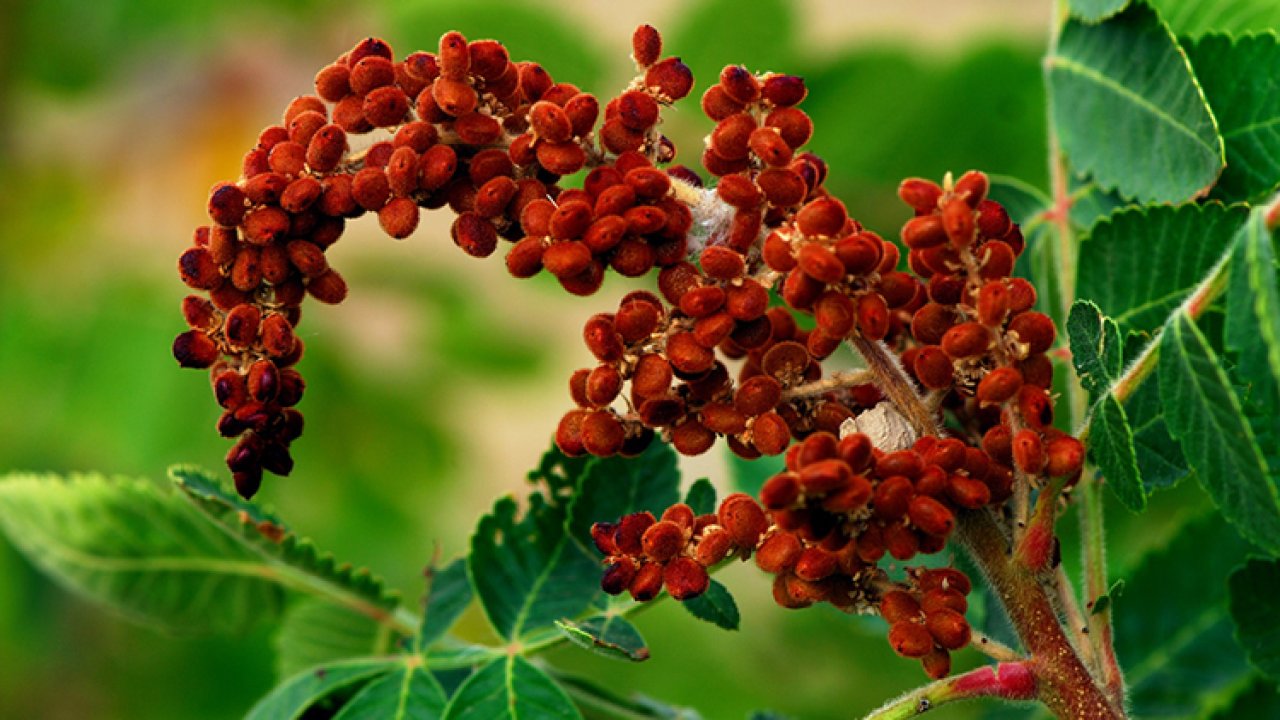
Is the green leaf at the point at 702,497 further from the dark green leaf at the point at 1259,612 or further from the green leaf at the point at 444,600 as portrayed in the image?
the dark green leaf at the point at 1259,612

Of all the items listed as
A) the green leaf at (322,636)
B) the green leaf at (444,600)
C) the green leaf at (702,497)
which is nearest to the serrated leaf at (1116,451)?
the green leaf at (702,497)

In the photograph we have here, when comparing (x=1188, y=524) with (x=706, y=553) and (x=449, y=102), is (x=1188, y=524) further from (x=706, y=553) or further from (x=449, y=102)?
(x=449, y=102)

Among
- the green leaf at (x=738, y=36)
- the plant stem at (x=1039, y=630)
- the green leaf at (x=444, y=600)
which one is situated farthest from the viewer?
the green leaf at (x=738, y=36)

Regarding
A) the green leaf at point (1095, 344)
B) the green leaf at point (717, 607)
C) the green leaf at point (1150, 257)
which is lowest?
the green leaf at point (717, 607)

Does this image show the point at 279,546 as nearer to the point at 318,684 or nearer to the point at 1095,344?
the point at 318,684

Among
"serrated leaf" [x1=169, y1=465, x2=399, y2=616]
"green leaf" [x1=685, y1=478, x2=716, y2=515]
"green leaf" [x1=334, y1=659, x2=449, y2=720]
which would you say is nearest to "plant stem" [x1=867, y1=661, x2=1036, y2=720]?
"green leaf" [x1=685, y1=478, x2=716, y2=515]

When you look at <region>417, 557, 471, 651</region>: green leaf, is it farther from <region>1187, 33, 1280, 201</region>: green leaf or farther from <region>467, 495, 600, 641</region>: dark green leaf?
<region>1187, 33, 1280, 201</region>: green leaf

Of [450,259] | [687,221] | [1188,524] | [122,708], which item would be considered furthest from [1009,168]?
[122,708]
